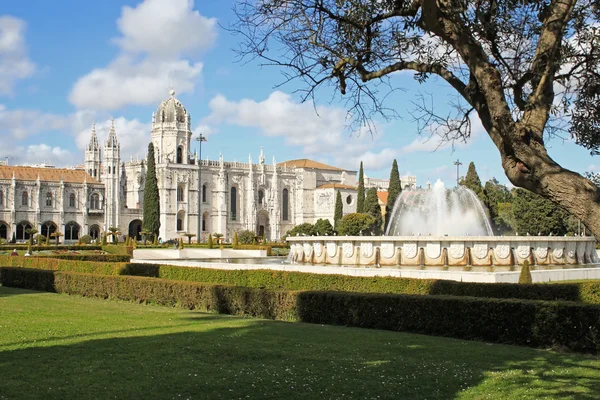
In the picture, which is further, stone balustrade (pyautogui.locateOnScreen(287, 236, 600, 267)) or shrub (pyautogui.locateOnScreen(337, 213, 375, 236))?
shrub (pyautogui.locateOnScreen(337, 213, 375, 236))

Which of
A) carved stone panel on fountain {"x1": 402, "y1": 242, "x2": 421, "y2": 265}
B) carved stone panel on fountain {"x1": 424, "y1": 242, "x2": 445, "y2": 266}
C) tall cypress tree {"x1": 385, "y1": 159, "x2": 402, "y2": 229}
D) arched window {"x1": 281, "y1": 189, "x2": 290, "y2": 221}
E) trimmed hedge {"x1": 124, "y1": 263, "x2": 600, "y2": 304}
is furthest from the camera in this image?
arched window {"x1": 281, "y1": 189, "x2": 290, "y2": 221}

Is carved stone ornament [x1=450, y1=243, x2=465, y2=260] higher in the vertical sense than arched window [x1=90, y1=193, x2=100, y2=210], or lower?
lower

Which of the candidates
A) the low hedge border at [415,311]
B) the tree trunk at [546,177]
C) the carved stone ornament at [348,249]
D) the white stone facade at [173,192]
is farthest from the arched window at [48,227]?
the tree trunk at [546,177]

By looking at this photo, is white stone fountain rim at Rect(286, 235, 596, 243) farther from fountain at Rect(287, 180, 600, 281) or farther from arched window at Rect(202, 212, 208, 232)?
arched window at Rect(202, 212, 208, 232)

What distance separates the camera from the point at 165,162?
74.6 metres

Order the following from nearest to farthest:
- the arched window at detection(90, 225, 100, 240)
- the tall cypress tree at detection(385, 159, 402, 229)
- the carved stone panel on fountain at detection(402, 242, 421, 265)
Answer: the carved stone panel on fountain at detection(402, 242, 421, 265)
the tall cypress tree at detection(385, 159, 402, 229)
the arched window at detection(90, 225, 100, 240)

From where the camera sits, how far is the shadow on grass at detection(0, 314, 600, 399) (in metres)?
6.58

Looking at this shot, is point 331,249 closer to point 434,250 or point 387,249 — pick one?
point 387,249

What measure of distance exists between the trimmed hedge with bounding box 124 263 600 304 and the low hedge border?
175 cm

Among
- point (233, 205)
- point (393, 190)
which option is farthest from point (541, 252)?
point (233, 205)

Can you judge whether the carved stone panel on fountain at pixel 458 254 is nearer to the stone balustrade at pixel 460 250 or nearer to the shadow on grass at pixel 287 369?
the stone balustrade at pixel 460 250

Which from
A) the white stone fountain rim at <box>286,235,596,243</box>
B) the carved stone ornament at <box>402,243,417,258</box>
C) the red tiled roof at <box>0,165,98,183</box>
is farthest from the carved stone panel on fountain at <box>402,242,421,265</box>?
the red tiled roof at <box>0,165,98,183</box>

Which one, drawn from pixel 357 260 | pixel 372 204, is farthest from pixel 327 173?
pixel 357 260

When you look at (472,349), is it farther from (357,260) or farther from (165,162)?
(165,162)
